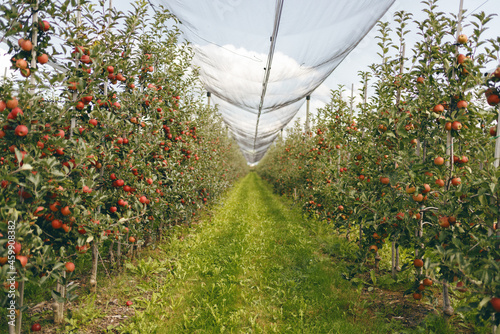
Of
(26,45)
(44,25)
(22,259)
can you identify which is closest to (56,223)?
(22,259)

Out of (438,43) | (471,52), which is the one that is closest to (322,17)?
(438,43)

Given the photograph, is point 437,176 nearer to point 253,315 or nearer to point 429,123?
point 429,123

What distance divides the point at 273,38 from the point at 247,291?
4.68 meters

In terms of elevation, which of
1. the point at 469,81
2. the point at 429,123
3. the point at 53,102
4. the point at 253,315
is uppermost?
the point at 469,81

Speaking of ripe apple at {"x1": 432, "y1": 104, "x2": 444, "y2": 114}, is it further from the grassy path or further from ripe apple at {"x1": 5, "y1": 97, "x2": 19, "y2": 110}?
ripe apple at {"x1": 5, "y1": 97, "x2": 19, "y2": 110}

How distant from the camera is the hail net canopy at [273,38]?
4.34m

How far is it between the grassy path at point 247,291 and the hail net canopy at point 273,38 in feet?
13.7

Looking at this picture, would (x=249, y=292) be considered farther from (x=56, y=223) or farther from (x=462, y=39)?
(x=462, y=39)

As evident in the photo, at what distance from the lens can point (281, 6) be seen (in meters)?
4.14

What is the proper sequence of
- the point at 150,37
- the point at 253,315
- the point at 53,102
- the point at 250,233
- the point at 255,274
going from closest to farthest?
the point at 53,102, the point at 253,315, the point at 150,37, the point at 255,274, the point at 250,233

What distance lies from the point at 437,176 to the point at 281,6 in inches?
129

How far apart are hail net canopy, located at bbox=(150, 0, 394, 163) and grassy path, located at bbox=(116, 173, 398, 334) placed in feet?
13.7

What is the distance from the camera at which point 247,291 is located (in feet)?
12.9

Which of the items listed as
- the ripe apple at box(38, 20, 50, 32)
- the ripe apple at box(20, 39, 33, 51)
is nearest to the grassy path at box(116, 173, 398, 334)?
the ripe apple at box(20, 39, 33, 51)
